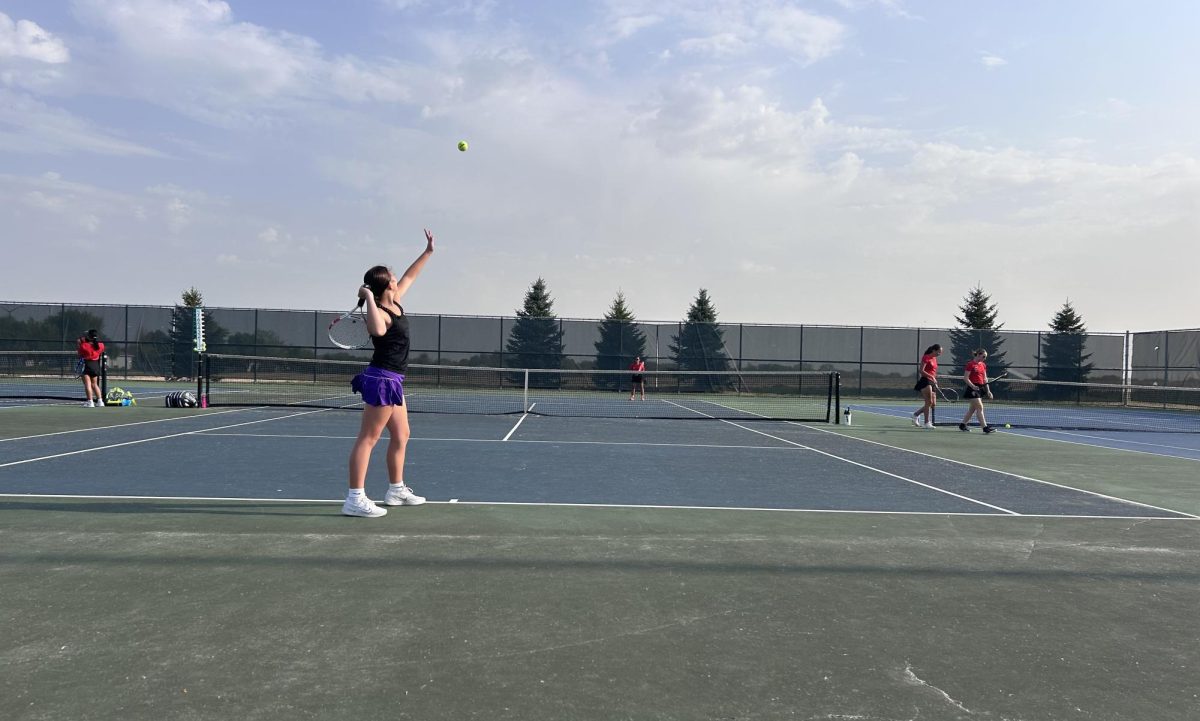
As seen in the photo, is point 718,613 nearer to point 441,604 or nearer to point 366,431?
point 441,604

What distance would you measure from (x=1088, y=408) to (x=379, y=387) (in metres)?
30.6

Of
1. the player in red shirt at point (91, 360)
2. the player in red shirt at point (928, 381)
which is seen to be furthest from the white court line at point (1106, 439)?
the player in red shirt at point (91, 360)

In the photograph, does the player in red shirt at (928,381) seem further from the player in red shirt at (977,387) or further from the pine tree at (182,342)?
the pine tree at (182,342)

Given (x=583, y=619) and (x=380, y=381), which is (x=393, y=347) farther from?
(x=583, y=619)

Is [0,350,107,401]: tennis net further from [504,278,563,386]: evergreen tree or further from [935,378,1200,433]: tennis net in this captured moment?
[935,378,1200,433]: tennis net

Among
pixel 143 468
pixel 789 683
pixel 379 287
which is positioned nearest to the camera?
pixel 789 683

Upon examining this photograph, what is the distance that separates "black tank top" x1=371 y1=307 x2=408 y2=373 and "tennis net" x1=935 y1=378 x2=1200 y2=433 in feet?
46.9

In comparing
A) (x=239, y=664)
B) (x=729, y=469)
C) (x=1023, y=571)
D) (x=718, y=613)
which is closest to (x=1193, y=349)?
(x=729, y=469)

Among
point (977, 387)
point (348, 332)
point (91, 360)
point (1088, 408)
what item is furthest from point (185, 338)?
point (1088, 408)

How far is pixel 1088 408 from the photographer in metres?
28.4

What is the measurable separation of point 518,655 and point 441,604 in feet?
2.34

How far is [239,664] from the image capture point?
110 inches

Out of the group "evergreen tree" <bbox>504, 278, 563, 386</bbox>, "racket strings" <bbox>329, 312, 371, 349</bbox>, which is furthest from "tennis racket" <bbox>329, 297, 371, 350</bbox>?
"evergreen tree" <bbox>504, 278, 563, 386</bbox>

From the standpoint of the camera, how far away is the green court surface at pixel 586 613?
8.48ft
